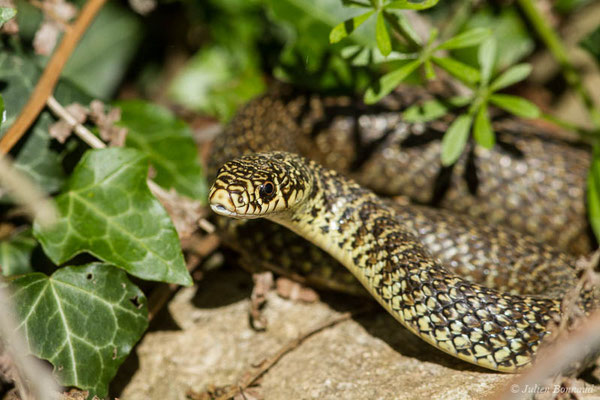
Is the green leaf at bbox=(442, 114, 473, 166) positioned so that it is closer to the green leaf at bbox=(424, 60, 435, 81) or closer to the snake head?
the green leaf at bbox=(424, 60, 435, 81)

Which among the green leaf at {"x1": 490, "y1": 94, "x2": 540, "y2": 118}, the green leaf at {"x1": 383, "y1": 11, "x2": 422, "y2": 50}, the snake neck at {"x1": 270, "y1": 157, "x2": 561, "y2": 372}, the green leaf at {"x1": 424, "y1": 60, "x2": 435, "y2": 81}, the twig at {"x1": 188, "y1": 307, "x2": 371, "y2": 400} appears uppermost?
the green leaf at {"x1": 383, "y1": 11, "x2": 422, "y2": 50}

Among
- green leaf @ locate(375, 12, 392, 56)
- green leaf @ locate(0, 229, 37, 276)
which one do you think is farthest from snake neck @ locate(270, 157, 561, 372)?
green leaf @ locate(0, 229, 37, 276)

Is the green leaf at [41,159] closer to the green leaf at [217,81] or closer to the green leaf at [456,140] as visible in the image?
the green leaf at [217,81]

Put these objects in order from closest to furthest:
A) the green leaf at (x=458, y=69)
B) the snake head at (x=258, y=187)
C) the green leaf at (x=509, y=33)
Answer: the snake head at (x=258, y=187), the green leaf at (x=458, y=69), the green leaf at (x=509, y=33)

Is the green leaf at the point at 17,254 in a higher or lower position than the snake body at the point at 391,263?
lower

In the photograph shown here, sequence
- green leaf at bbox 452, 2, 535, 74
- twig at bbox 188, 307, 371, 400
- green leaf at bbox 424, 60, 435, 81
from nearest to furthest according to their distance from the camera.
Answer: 1. twig at bbox 188, 307, 371, 400
2. green leaf at bbox 424, 60, 435, 81
3. green leaf at bbox 452, 2, 535, 74

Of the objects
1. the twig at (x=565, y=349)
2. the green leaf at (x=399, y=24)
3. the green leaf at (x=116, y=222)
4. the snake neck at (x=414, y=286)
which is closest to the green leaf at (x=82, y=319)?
the green leaf at (x=116, y=222)

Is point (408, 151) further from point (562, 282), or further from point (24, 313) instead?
point (24, 313)
